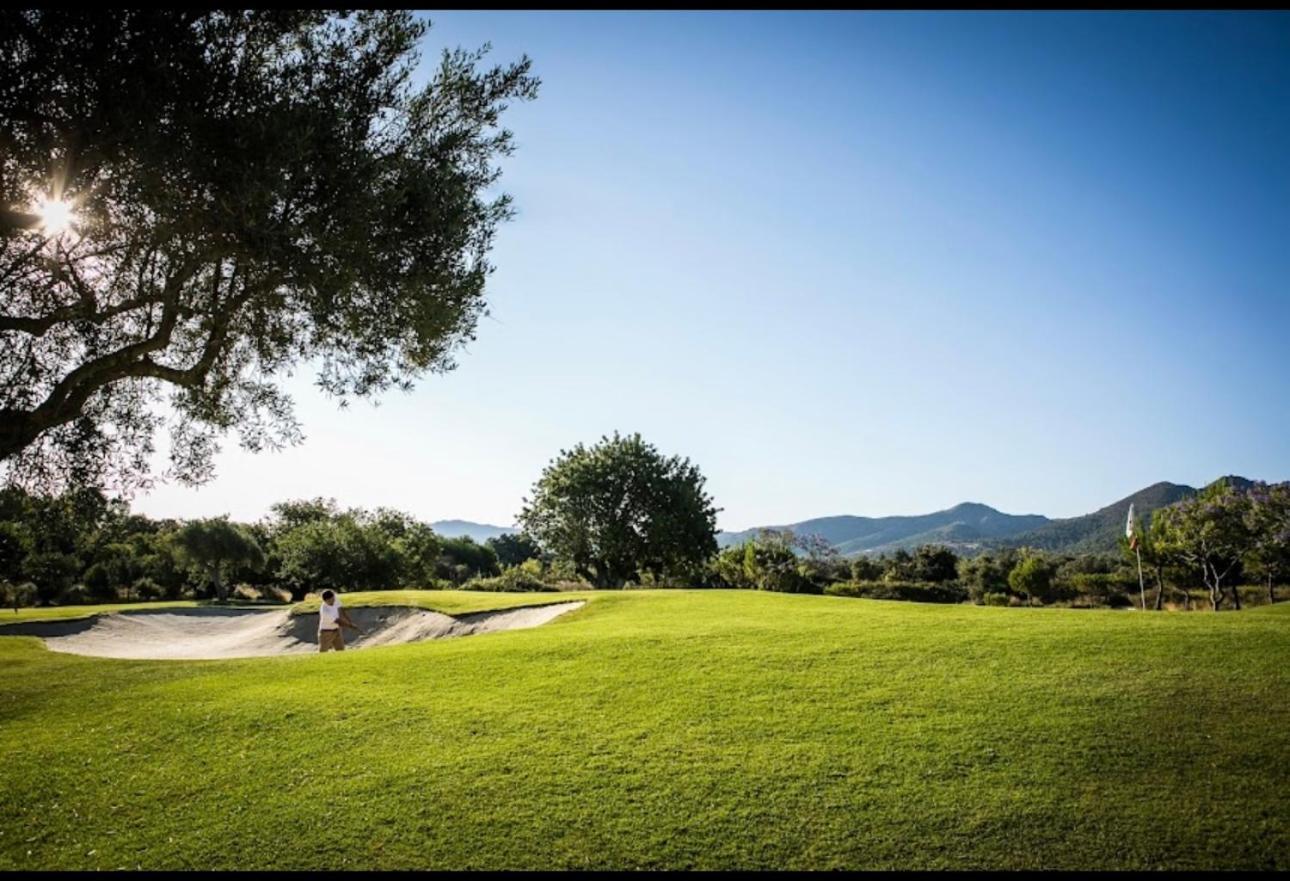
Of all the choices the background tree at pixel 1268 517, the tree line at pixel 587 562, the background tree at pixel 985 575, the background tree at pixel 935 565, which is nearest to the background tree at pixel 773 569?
the tree line at pixel 587 562

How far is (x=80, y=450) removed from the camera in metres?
11.9

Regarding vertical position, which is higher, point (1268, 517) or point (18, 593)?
point (1268, 517)

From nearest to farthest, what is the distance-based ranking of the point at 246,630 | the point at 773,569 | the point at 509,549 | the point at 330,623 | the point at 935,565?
the point at 330,623
the point at 246,630
the point at 773,569
the point at 935,565
the point at 509,549

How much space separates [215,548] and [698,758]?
5656cm

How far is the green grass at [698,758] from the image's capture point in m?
6.37

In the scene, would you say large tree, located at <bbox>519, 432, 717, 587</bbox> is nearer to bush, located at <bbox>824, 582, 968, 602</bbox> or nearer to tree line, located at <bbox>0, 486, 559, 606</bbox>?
tree line, located at <bbox>0, 486, 559, 606</bbox>

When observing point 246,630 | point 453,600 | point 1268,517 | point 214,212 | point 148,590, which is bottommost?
point 148,590

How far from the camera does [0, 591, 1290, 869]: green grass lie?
6.37 meters

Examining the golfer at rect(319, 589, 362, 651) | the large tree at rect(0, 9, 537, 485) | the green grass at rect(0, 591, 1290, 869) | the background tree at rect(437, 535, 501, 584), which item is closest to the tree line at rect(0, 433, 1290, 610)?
the golfer at rect(319, 589, 362, 651)

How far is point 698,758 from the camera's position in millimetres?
8078

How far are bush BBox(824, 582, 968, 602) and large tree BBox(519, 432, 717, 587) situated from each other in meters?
10.5

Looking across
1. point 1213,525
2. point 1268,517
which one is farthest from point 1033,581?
point 1268,517

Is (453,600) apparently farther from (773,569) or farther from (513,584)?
(773,569)

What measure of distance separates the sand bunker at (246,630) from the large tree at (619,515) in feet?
61.9
